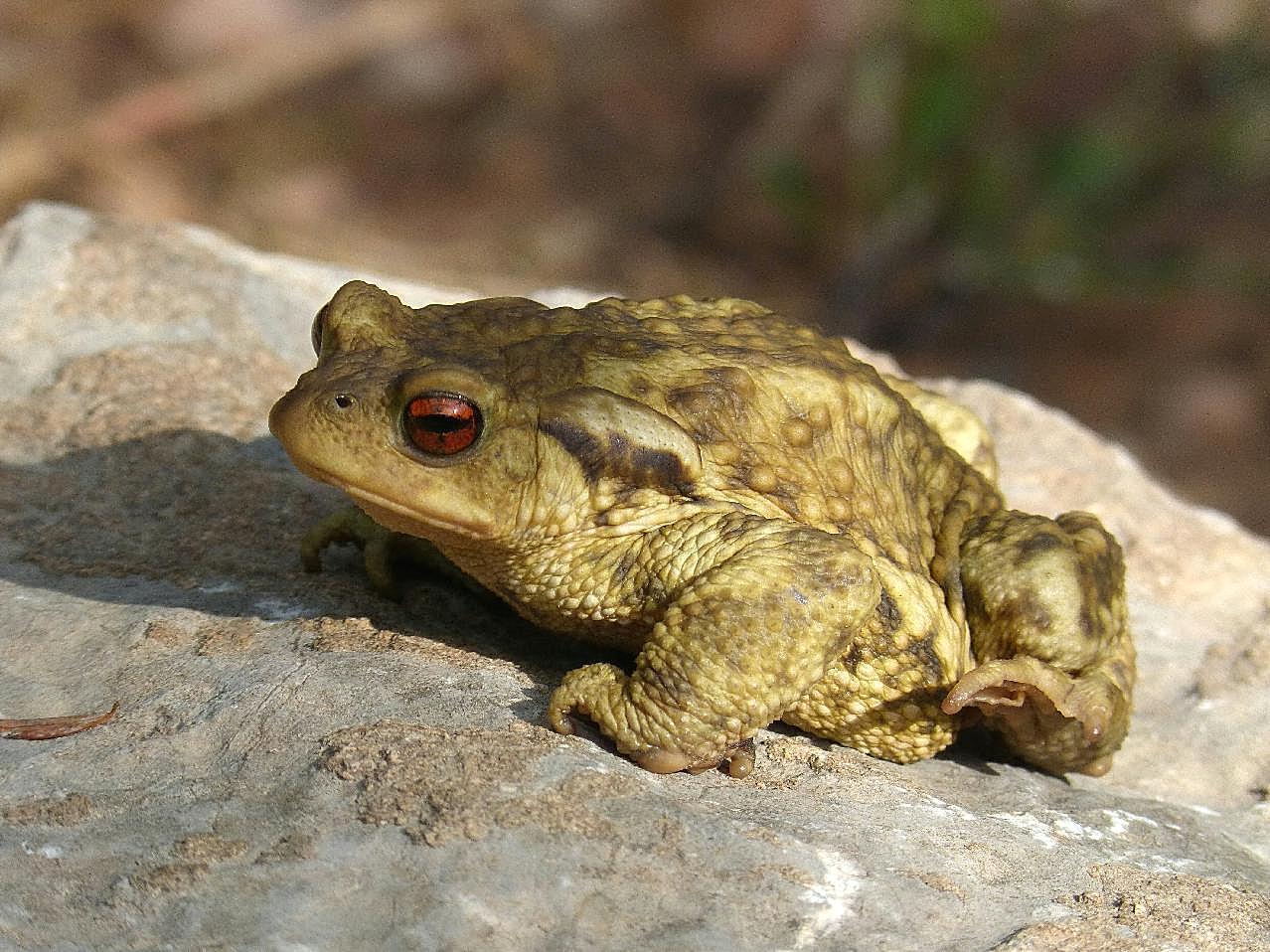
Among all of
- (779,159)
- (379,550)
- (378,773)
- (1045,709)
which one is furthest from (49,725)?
(779,159)

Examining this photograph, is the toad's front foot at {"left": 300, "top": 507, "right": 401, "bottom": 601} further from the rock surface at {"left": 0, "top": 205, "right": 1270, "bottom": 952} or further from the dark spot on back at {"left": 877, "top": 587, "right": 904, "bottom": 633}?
the dark spot on back at {"left": 877, "top": 587, "right": 904, "bottom": 633}

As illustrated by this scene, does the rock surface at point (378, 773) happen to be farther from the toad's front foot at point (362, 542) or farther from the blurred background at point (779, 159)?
the blurred background at point (779, 159)

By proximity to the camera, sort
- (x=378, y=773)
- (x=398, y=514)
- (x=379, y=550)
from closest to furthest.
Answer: (x=378, y=773) → (x=398, y=514) → (x=379, y=550)

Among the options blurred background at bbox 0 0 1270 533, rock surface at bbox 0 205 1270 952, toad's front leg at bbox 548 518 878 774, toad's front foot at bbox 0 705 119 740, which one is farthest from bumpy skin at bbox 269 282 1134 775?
blurred background at bbox 0 0 1270 533

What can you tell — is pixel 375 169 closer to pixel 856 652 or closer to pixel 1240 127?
pixel 1240 127

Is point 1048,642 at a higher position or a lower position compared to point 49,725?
higher

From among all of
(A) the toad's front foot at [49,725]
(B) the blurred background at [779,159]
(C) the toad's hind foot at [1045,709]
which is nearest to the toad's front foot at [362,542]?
(A) the toad's front foot at [49,725]

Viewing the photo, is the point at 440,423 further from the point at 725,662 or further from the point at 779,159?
the point at 779,159

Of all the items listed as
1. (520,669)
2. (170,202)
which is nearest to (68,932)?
(520,669)
